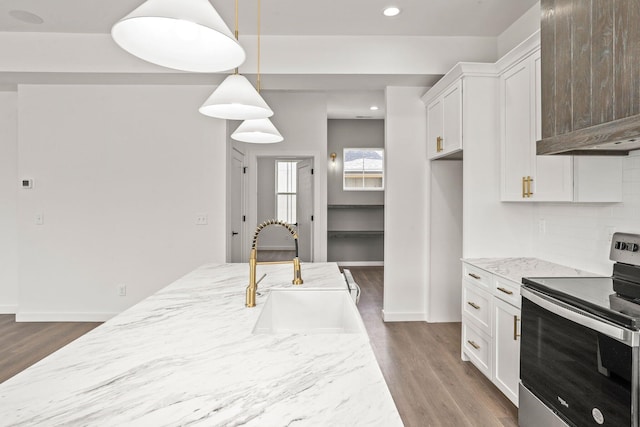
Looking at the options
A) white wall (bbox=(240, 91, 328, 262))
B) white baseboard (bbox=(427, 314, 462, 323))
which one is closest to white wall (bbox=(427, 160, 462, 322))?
white baseboard (bbox=(427, 314, 462, 323))

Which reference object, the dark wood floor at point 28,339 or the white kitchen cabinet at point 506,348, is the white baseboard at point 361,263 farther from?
the white kitchen cabinet at point 506,348

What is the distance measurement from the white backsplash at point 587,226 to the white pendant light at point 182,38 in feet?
7.29

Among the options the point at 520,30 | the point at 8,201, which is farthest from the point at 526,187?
the point at 8,201

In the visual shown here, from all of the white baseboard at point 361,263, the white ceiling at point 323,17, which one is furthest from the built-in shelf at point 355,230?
the white ceiling at point 323,17

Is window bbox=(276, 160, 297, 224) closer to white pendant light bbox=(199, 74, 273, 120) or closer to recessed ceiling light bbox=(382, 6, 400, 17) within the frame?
recessed ceiling light bbox=(382, 6, 400, 17)

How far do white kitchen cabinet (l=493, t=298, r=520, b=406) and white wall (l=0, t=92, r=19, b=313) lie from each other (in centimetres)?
506

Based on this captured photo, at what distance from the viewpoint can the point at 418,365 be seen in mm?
2934

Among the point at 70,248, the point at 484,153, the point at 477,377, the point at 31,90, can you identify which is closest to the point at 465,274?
the point at 477,377

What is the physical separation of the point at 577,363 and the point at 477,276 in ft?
3.73

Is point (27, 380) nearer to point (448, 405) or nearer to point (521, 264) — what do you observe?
point (448, 405)

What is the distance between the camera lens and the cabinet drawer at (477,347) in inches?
101

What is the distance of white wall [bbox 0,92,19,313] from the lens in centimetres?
427

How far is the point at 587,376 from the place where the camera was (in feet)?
5.02

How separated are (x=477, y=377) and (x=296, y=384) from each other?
228cm
